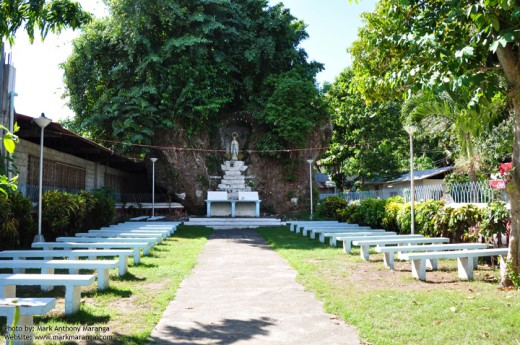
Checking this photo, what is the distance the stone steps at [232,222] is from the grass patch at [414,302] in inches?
419

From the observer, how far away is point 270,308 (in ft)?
16.4

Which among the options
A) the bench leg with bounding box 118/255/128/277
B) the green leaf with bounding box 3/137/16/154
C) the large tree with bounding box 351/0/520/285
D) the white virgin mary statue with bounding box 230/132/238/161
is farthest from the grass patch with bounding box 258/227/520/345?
the white virgin mary statue with bounding box 230/132/238/161

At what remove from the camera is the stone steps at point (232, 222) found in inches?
753

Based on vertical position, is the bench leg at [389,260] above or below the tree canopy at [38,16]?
below

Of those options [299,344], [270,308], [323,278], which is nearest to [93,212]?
[323,278]

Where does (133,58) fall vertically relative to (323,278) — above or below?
above

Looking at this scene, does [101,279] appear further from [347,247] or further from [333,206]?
[333,206]

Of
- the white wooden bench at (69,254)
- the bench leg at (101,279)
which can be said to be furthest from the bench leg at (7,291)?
the white wooden bench at (69,254)

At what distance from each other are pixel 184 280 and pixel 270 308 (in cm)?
221

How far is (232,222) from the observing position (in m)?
19.4

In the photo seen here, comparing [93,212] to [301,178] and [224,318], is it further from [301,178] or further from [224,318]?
[301,178]

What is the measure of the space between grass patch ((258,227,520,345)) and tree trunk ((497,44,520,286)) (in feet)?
1.66

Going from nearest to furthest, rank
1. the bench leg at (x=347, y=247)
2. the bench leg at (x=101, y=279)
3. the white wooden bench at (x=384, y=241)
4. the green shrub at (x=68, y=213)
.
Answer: the bench leg at (x=101, y=279) < the white wooden bench at (x=384, y=241) < the bench leg at (x=347, y=247) < the green shrub at (x=68, y=213)

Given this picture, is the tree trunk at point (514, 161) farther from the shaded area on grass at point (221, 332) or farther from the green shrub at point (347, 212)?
the green shrub at point (347, 212)
